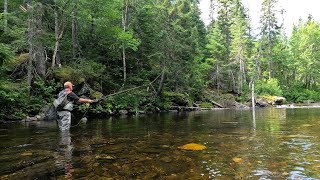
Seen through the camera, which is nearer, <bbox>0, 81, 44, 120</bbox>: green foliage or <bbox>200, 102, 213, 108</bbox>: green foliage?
<bbox>0, 81, 44, 120</bbox>: green foliage

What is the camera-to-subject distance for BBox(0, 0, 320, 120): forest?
57.1ft

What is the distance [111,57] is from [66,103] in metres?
18.1

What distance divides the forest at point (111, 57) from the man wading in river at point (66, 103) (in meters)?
2.98

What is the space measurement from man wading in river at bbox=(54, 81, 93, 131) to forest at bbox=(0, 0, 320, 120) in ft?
9.79

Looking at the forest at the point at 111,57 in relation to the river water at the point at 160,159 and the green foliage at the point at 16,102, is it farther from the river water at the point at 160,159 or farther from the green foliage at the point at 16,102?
the river water at the point at 160,159

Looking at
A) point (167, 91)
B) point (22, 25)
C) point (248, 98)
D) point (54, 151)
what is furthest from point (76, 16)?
point (248, 98)

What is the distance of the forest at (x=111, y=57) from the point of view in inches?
685

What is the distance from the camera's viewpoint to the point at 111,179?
14.8ft

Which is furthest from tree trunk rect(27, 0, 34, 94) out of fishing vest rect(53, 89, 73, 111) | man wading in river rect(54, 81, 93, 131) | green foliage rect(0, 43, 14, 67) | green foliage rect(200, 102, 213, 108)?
green foliage rect(200, 102, 213, 108)

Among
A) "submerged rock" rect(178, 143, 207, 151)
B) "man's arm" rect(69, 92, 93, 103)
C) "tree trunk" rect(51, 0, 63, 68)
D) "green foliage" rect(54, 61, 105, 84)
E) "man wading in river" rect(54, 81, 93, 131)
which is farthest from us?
"tree trunk" rect(51, 0, 63, 68)

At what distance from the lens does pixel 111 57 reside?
2659 cm

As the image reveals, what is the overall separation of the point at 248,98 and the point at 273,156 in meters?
38.8

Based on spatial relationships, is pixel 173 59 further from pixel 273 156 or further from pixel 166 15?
pixel 273 156

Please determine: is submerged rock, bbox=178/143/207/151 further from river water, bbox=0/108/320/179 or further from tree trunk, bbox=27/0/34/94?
tree trunk, bbox=27/0/34/94
